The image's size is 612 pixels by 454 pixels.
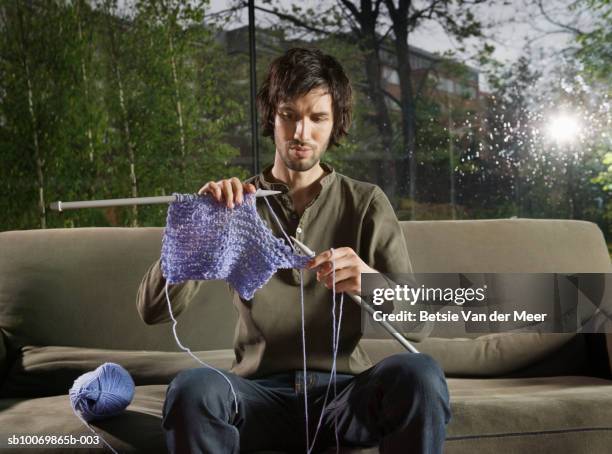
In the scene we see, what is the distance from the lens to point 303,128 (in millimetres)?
1354

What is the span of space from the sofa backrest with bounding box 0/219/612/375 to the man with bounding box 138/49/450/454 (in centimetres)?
50

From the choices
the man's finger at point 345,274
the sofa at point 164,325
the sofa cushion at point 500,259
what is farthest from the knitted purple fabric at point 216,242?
the sofa cushion at point 500,259

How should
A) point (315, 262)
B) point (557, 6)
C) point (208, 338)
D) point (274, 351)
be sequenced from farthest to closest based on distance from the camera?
point (557, 6) → point (208, 338) → point (274, 351) → point (315, 262)

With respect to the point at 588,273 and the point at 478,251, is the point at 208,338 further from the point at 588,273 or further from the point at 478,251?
the point at 588,273

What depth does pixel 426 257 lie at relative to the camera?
1.85 meters

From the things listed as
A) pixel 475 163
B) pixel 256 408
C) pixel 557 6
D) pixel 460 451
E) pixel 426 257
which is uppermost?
pixel 557 6

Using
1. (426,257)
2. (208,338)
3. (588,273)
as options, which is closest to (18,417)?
(208,338)

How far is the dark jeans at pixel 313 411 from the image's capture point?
1042 mm

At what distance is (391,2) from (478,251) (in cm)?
156

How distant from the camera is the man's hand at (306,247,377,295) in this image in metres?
1.15

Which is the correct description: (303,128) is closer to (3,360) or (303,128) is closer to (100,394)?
(100,394)

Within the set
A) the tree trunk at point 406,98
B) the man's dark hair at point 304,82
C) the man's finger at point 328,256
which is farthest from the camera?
the tree trunk at point 406,98

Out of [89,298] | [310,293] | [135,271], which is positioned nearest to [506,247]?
[310,293]

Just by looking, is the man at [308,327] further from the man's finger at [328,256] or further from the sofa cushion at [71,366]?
the sofa cushion at [71,366]
